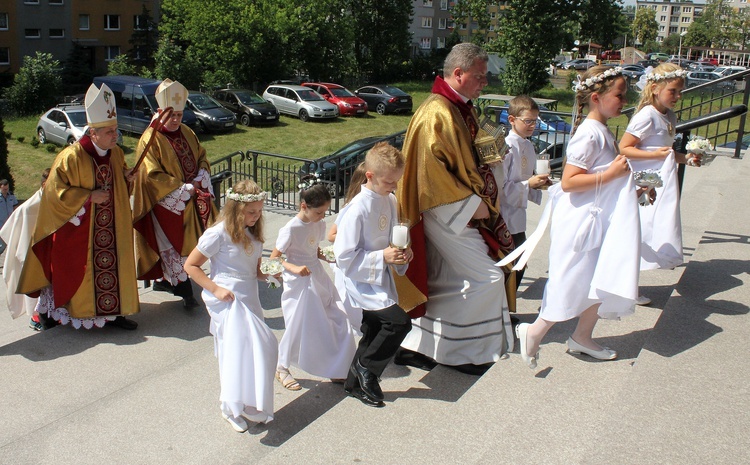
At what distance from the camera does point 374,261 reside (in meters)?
3.90

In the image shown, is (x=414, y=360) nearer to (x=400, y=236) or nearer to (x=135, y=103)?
(x=400, y=236)

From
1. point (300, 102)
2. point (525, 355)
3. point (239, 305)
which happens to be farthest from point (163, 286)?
point (300, 102)

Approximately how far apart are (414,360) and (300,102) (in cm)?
2634

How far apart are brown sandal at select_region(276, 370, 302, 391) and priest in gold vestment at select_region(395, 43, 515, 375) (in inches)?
31.9

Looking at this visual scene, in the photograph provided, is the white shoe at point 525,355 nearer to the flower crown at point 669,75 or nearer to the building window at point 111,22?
the flower crown at point 669,75

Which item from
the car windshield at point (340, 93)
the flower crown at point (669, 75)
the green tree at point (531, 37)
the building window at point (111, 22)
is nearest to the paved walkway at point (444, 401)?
the flower crown at point (669, 75)

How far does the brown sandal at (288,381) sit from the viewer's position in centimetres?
464

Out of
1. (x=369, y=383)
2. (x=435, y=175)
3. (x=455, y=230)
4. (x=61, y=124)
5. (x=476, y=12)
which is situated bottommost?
(x=61, y=124)

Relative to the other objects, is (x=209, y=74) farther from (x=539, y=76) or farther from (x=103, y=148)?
(x=103, y=148)

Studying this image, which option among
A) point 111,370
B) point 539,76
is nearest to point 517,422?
point 111,370

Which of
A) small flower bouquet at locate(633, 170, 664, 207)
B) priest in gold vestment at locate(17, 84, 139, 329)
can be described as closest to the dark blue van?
priest in gold vestment at locate(17, 84, 139, 329)

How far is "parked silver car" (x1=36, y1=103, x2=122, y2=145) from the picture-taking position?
22.4 m

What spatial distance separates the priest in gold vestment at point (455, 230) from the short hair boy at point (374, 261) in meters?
0.20

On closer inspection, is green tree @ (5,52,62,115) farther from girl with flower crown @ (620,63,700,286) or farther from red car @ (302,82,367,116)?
girl with flower crown @ (620,63,700,286)
